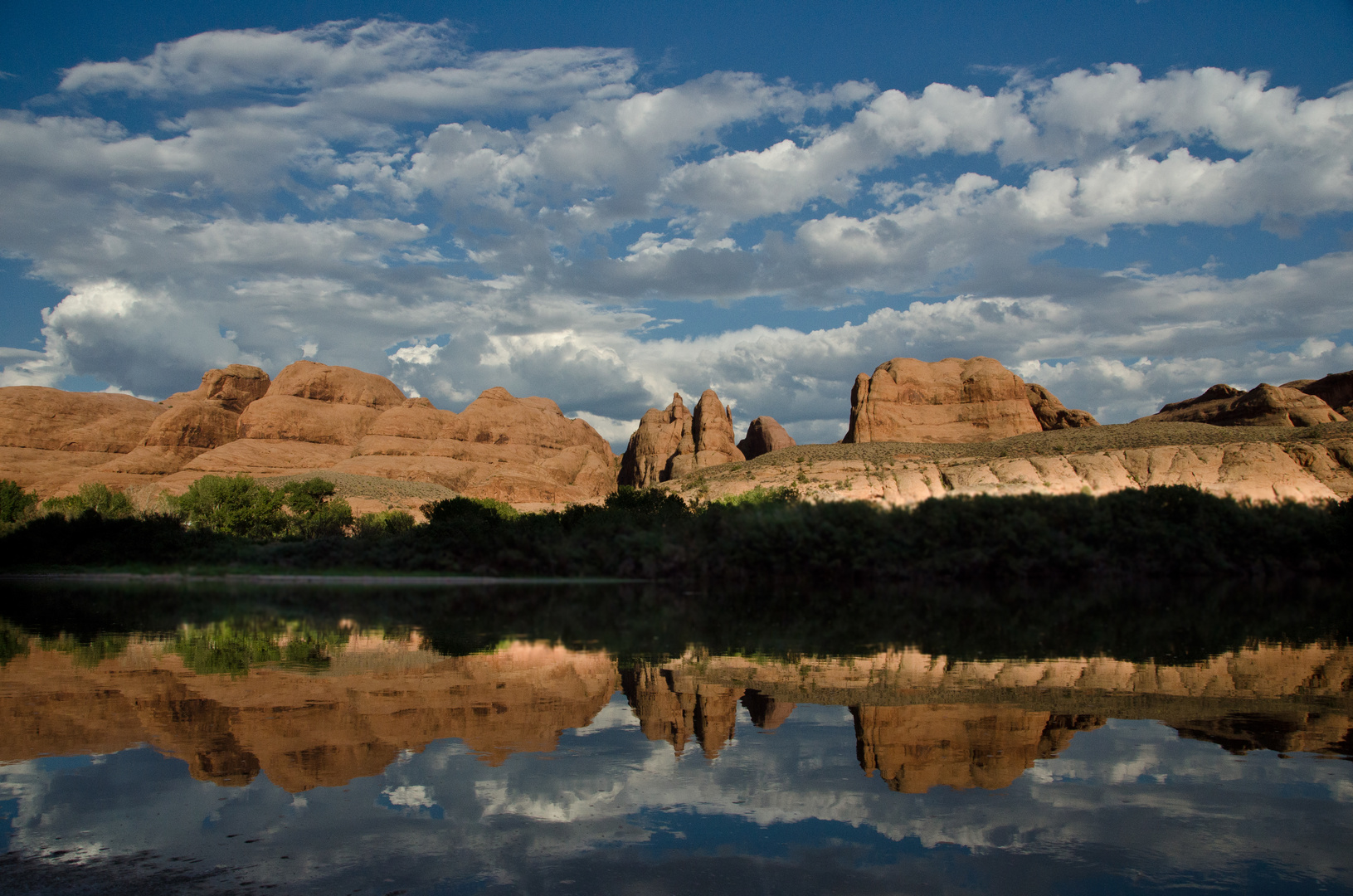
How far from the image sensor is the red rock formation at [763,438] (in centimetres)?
15038

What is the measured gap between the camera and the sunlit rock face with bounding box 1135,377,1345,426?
103m

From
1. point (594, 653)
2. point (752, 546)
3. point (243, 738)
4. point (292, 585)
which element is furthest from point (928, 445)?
point (243, 738)

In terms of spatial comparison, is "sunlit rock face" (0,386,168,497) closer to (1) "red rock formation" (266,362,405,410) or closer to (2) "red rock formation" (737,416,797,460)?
(1) "red rock formation" (266,362,405,410)

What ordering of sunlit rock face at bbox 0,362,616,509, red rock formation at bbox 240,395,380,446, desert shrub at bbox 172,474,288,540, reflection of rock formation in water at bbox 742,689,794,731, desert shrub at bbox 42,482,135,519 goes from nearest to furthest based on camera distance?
reflection of rock formation in water at bbox 742,689,794,731, desert shrub at bbox 172,474,288,540, desert shrub at bbox 42,482,135,519, sunlit rock face at bbox 0,362,616,509, red rock formation at bbox 240,395,380,446

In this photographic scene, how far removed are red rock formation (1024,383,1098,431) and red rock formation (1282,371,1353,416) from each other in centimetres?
2716

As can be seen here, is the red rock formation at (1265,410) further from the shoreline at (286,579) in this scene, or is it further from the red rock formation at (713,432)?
the shoreline at (286,579)

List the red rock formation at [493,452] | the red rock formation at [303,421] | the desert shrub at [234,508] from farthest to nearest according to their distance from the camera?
the red rock formation at [303,421] → the red rock formation at [493,452] → the desert shrub at [234,508]

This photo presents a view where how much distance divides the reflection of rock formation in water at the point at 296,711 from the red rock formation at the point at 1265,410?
10605cm

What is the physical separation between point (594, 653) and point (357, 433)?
144 m

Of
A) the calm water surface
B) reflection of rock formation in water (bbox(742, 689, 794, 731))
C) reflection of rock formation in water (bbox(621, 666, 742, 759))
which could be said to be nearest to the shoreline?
the calm water surface

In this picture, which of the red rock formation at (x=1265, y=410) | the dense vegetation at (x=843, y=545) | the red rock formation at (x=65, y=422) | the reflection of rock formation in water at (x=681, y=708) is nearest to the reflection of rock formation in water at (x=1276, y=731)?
the reflection of rock formation in water at (x=681, y=708)

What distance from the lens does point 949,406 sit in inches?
4793

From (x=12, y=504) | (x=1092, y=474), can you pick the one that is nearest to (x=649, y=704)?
(x=1092, y=474)

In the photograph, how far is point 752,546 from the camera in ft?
140
